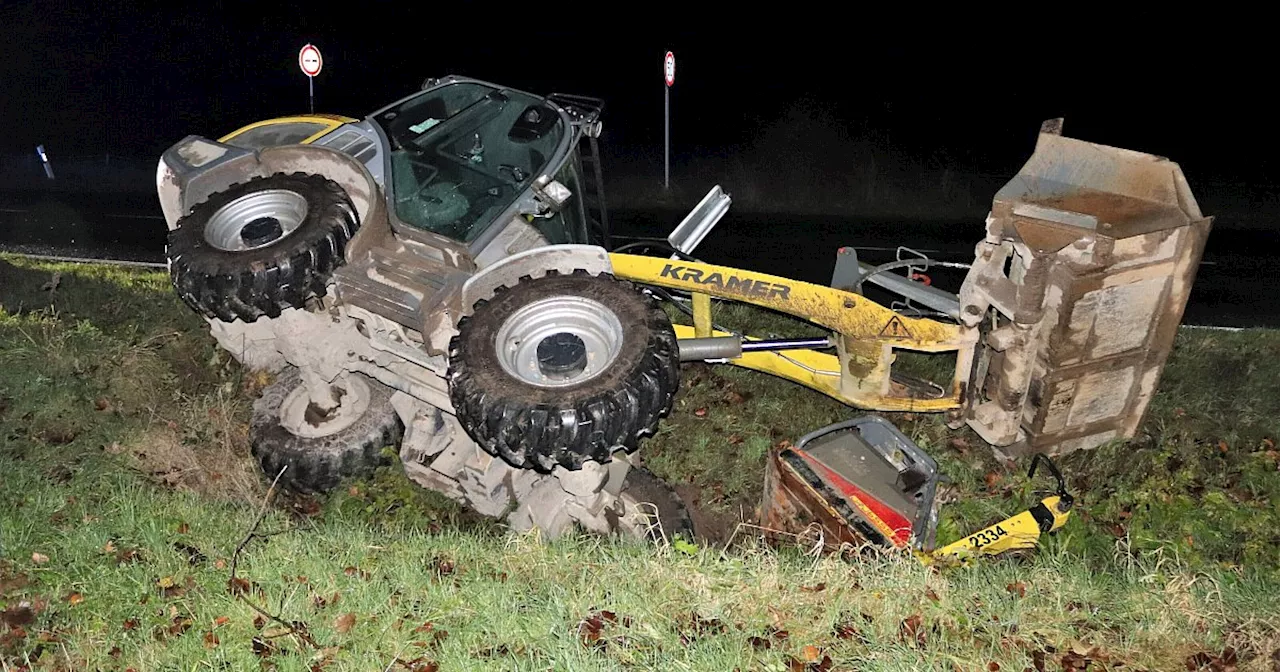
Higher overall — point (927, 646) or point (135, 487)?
point (927, 646)

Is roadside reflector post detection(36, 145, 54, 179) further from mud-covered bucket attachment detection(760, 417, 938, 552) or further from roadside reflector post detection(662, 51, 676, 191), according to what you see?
mud-covered bucket attachment detection(760, 417, 938, 552)

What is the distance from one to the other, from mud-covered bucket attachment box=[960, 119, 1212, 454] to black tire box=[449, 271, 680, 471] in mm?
2428

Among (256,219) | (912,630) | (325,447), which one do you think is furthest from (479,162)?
(912,630)

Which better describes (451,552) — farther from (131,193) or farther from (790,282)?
(131,193)

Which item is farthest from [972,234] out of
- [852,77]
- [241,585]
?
[241,585]

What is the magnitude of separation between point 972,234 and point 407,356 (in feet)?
23.5

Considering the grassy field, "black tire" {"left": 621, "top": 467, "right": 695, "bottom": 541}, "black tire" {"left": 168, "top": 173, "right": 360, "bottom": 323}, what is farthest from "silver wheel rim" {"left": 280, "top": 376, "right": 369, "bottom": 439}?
"black tire" {"left": 621, "top": 467, "right": 695, "bottom": 541}

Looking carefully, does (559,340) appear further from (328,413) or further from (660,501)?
(328,413)

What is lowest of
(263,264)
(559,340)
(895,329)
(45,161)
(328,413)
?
(45,161)

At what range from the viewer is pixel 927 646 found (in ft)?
15.8

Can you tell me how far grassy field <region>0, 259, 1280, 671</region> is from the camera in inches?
191

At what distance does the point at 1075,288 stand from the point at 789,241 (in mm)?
4977

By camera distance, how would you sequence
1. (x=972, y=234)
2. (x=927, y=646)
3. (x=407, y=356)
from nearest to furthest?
(x=927, y=646), (x=407, y=356), (x=972, y=234)

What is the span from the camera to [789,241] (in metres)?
11.0
